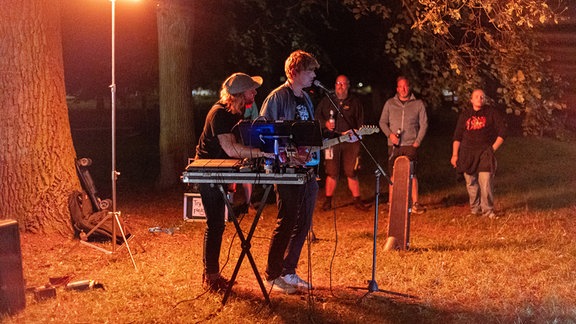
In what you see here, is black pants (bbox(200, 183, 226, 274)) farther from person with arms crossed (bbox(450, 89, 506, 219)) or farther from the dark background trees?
person with arms crossed (bbox(450, 89, 506, 219))

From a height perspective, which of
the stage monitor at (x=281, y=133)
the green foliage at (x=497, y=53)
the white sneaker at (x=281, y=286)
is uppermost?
the green foliage at (x=497, y=53)

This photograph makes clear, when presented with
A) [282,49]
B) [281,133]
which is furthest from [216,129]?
[282,49]

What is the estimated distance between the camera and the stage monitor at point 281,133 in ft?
16.0

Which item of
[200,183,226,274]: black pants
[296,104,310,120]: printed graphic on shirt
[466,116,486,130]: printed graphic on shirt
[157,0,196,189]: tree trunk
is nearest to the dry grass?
[200,183,226,274]: black pants

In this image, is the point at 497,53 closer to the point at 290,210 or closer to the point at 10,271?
the point at 290,210

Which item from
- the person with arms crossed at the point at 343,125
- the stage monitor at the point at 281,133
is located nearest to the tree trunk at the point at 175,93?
the person with arms crossed at the point at 343,125

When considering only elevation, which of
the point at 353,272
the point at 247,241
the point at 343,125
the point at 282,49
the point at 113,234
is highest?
the point at 282,49

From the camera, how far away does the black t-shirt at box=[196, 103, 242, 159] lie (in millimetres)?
5359

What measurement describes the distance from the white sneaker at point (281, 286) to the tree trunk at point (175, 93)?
6.36 metres

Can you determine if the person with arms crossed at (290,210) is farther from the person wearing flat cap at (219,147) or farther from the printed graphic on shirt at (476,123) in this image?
the printed graphic on shirt at (476,123)

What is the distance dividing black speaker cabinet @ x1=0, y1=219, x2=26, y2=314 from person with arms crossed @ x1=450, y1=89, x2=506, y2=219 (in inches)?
249

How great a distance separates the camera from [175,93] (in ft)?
38.1

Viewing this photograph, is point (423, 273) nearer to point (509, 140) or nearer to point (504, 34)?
point (504, 34)

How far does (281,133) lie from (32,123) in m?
3.83
